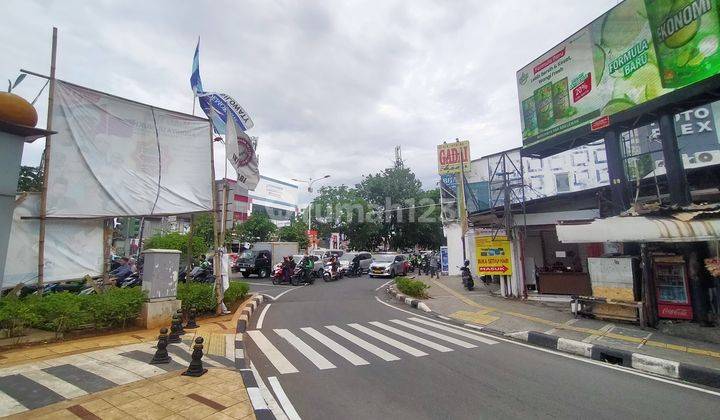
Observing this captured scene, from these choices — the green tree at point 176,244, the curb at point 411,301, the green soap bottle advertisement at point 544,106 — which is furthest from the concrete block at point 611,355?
the green tree at point 176,244

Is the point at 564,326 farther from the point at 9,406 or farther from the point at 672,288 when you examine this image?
the point at 9,406

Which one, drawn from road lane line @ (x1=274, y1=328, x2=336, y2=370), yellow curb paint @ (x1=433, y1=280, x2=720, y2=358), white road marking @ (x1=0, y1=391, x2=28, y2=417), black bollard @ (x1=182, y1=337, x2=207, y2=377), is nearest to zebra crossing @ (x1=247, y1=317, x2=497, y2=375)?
road lane line @ (x1=274, y1=328, x2=336, y2=370)

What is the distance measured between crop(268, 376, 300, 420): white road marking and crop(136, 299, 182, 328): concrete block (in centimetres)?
425

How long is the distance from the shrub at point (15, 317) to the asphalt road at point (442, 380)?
383 centimetres

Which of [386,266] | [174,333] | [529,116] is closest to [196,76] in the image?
[174,333]

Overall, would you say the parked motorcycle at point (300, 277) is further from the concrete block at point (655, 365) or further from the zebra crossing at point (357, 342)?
the concrete block at point (655, 365)

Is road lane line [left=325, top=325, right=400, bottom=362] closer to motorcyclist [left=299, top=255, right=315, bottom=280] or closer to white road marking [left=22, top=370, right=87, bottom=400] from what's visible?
white road marking [left=22, top=370, right=87, bottom=400]

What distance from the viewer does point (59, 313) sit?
6.77 metres

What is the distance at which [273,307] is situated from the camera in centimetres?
1243

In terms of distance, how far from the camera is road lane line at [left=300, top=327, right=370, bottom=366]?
6.31m

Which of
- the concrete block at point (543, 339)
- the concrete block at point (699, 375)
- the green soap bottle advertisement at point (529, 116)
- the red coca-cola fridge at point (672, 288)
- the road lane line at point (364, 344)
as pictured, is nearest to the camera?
the concrete block at point (699, 375)

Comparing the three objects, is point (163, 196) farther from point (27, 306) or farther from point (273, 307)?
point (273, 307)

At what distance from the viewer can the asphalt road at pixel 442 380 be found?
4.33 meters

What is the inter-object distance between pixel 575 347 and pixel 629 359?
91 centimetres
